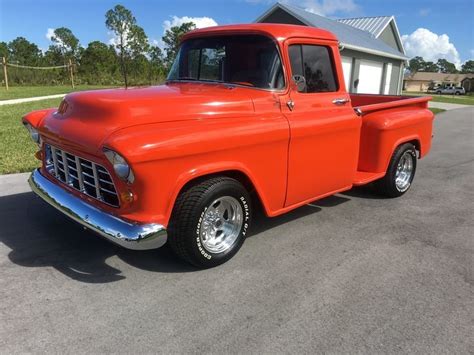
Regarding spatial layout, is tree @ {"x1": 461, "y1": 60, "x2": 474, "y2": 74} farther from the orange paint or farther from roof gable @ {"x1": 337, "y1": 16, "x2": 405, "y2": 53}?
the orange paint

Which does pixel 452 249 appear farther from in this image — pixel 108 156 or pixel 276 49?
pixel 108 156

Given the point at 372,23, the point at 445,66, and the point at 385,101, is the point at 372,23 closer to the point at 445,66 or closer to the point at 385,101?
the point at 385,101

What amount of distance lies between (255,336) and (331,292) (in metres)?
0.81

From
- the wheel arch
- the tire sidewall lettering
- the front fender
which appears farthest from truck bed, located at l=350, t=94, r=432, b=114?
the tire sidewall lettering

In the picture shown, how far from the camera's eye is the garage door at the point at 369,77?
810 inches

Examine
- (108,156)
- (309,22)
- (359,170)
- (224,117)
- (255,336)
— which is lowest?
(255,336)

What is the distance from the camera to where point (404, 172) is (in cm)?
568

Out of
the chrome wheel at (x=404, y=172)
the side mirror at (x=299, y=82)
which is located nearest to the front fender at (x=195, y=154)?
the side mirror at (x=299, y=82)

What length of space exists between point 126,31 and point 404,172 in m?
28.7

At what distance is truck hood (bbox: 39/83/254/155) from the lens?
3148 millimetres

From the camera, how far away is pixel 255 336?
8.71 ft

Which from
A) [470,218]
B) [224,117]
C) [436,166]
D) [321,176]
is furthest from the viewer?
[436,166]

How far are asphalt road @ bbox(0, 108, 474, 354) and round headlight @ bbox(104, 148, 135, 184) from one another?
877 mm

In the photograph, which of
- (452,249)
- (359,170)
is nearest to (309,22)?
(359,170)
